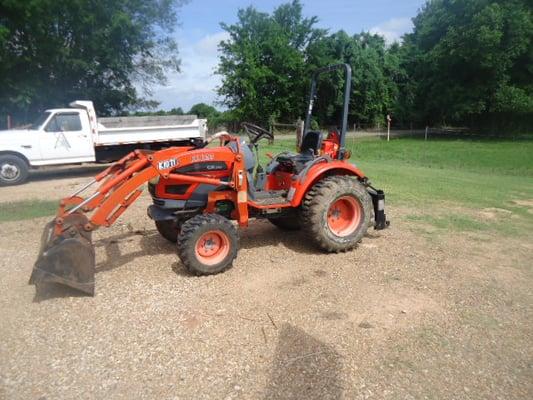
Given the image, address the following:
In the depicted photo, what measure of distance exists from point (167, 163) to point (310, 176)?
166 centimetres

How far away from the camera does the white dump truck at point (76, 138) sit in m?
10.8

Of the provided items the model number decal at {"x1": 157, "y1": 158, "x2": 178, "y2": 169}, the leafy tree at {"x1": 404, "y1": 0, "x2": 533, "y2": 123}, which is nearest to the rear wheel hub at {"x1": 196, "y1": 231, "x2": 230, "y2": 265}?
the model number decal at {"x1": 157, "y1": 158, "x2": 178, "y2": 169}

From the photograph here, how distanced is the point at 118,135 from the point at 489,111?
2376 centimetres

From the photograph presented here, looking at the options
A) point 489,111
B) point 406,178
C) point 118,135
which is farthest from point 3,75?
point 489,111

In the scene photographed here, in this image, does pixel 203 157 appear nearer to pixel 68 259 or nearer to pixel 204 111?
pixel 68 259

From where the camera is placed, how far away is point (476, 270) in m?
4.66

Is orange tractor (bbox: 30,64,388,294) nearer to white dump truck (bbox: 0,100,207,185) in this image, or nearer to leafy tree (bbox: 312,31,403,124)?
white dump truck (bbox: 0,100,207,185)

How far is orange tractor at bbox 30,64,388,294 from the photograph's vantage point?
3857 millimetres

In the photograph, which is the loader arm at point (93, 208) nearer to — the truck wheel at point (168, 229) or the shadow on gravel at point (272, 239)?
the truck wheel at point (168, 229)

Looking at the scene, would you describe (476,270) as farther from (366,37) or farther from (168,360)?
(366,37)

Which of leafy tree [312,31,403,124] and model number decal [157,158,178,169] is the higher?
leafy tree [312,31,403,124]

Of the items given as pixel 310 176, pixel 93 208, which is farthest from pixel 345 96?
pixel 93 208

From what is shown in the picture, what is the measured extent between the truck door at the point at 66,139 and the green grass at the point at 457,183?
7.72 metres

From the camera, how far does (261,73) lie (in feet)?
118
